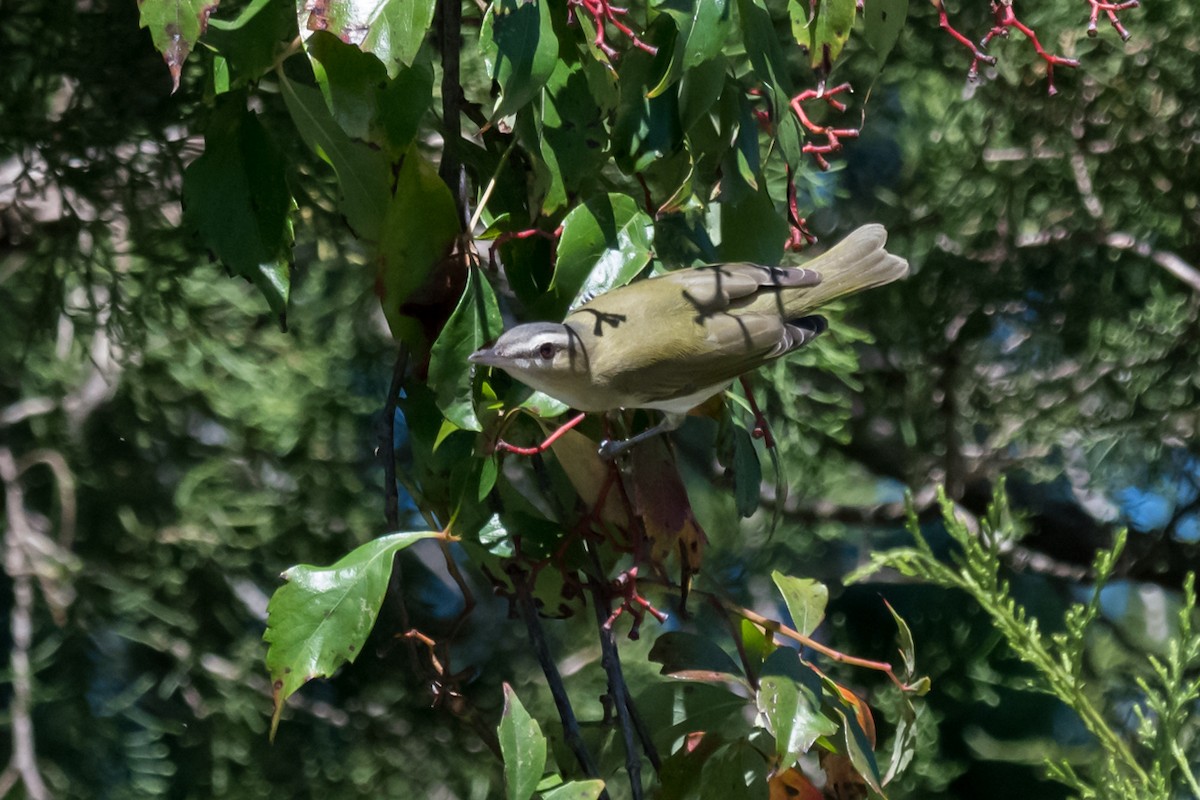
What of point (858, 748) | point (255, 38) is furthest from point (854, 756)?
point (255, 38)

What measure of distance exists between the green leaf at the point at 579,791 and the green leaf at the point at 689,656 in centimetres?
12

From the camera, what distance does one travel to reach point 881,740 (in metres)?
1.45

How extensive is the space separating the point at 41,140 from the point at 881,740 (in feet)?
3.59

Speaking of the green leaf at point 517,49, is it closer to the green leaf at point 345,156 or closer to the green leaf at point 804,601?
the green leaf at point 345,156

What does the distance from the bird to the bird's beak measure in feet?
0.13

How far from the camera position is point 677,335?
0.80m

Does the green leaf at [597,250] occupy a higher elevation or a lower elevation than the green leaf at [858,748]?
higher

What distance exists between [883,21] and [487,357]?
288mm

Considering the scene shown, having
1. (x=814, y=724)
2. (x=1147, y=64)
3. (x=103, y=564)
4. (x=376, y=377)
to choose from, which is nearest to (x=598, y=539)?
(x=814, y=724)

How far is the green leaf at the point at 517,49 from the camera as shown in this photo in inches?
22.4

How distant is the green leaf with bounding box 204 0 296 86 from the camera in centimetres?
60

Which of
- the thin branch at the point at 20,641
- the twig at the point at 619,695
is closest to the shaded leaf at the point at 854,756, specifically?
the twig at the point at 619,695

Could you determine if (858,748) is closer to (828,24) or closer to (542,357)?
(542,357)

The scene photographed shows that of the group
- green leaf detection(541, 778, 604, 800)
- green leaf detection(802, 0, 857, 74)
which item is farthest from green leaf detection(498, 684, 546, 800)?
green leaf detection(802, 0, 857, 74)
